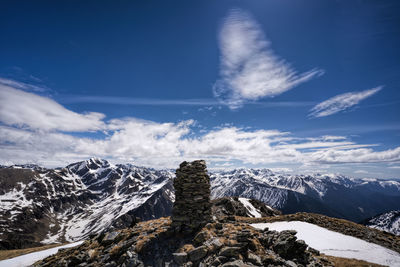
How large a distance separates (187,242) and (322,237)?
1985 centimetres

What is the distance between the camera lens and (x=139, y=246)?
51.7 ft

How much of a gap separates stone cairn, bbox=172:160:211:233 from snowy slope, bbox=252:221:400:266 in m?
14.8

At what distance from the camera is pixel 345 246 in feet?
71.7

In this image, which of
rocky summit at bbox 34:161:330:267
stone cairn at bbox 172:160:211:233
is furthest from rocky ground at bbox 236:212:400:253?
stone cairn at bbox 172:160:211:233

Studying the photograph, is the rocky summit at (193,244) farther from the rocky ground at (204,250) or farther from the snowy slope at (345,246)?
the snowy slope at (345,246)

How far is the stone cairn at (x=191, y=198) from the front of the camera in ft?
60.1

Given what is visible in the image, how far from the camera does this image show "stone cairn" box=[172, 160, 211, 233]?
18312mm

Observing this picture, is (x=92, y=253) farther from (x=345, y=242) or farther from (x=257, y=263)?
(x=345, y=242)

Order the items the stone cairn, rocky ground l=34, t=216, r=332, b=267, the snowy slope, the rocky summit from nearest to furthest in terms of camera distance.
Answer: rocky ground l=34, t=216, r=332, b=267 < the rocky summit < the stone cairn < the snowy slope

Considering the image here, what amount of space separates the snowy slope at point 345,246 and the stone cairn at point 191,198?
582 inches

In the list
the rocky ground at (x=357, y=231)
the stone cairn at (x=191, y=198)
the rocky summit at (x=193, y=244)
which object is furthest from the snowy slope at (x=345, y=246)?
the stone cairn at (x=191, y=198)

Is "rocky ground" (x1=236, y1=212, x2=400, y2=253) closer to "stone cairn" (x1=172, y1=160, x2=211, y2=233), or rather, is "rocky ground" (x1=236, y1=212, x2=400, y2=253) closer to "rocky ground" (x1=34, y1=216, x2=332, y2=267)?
"rocky ground" (x1=34, y1=216, x2=332, y2=267)

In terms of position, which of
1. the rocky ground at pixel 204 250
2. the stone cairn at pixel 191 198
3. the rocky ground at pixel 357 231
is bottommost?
the rocky ground at pixel 357 231

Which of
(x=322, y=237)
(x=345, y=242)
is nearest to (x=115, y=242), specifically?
(x=322, y=237)
